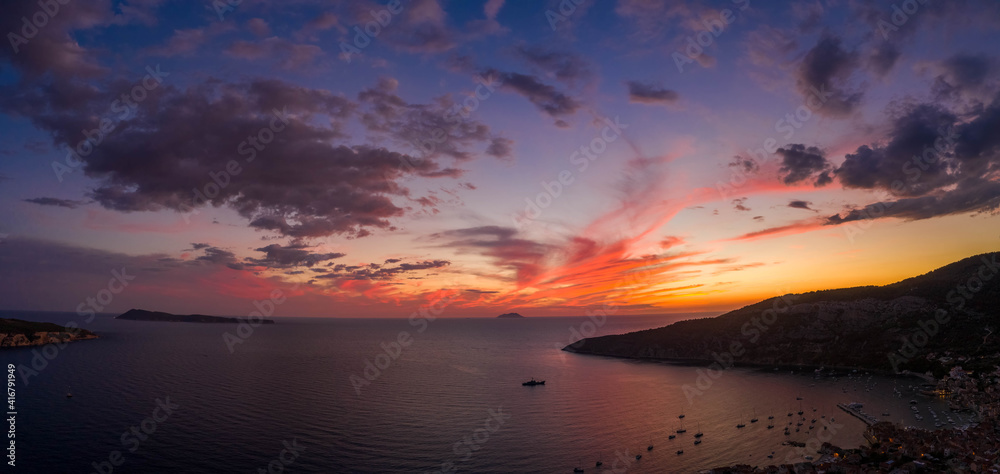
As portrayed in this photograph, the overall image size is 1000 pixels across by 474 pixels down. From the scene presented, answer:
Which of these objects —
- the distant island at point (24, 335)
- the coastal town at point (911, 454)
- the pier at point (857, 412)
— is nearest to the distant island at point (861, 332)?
the pier at point (857, 412)

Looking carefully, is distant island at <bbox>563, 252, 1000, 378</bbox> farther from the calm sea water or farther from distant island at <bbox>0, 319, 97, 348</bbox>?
distant island at <bbox>0, 319, 97, 348</bbox>

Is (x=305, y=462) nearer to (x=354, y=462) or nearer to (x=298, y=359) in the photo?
(x=354, y=462)

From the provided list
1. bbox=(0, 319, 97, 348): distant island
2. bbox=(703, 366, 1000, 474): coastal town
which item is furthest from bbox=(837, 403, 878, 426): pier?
bbox=(0, 319, 97, 348): distant island

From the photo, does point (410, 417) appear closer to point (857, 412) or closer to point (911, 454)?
point (911, 454)

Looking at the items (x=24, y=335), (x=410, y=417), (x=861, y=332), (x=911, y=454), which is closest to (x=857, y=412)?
(x=911, y=454)

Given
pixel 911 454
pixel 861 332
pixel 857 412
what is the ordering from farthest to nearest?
pixel 861 332 < pixel 857 412 < pixel 911 454
